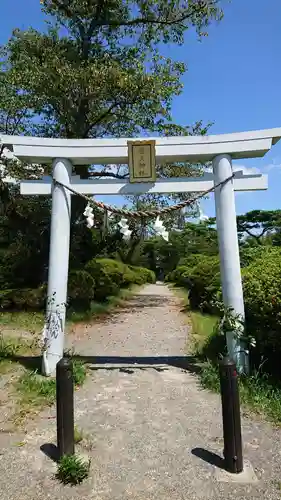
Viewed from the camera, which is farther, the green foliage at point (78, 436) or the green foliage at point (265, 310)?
the green foliage at point (265, 310)

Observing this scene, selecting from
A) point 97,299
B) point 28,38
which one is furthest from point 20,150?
point 97,299

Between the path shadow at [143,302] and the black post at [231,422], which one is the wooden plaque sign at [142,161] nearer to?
the black post at [231,422]

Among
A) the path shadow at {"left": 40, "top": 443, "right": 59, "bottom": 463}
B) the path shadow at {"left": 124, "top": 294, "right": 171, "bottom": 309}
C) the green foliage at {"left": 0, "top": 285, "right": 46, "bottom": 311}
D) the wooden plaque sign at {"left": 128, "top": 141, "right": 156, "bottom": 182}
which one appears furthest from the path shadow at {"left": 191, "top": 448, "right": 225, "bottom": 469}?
the path shadow at {"left": 124, "top": 294, "right": 171, "bottom": 309}

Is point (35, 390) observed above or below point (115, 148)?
below

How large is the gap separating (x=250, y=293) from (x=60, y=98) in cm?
743

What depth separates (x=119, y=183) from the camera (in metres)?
5.50

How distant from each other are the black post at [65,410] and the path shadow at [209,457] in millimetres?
1103

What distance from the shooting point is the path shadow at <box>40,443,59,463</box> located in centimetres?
330

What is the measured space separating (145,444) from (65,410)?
86 cm

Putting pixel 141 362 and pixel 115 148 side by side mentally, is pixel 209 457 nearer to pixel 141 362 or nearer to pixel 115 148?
pixel 141 362

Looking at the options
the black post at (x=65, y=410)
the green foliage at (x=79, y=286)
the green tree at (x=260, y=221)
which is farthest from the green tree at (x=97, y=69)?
the green tree at (x=260, y=221)

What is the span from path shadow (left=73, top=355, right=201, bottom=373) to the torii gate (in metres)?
0.88

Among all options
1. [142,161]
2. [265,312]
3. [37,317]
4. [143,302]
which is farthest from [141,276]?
[265,312]

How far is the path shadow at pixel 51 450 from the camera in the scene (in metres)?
3.30
